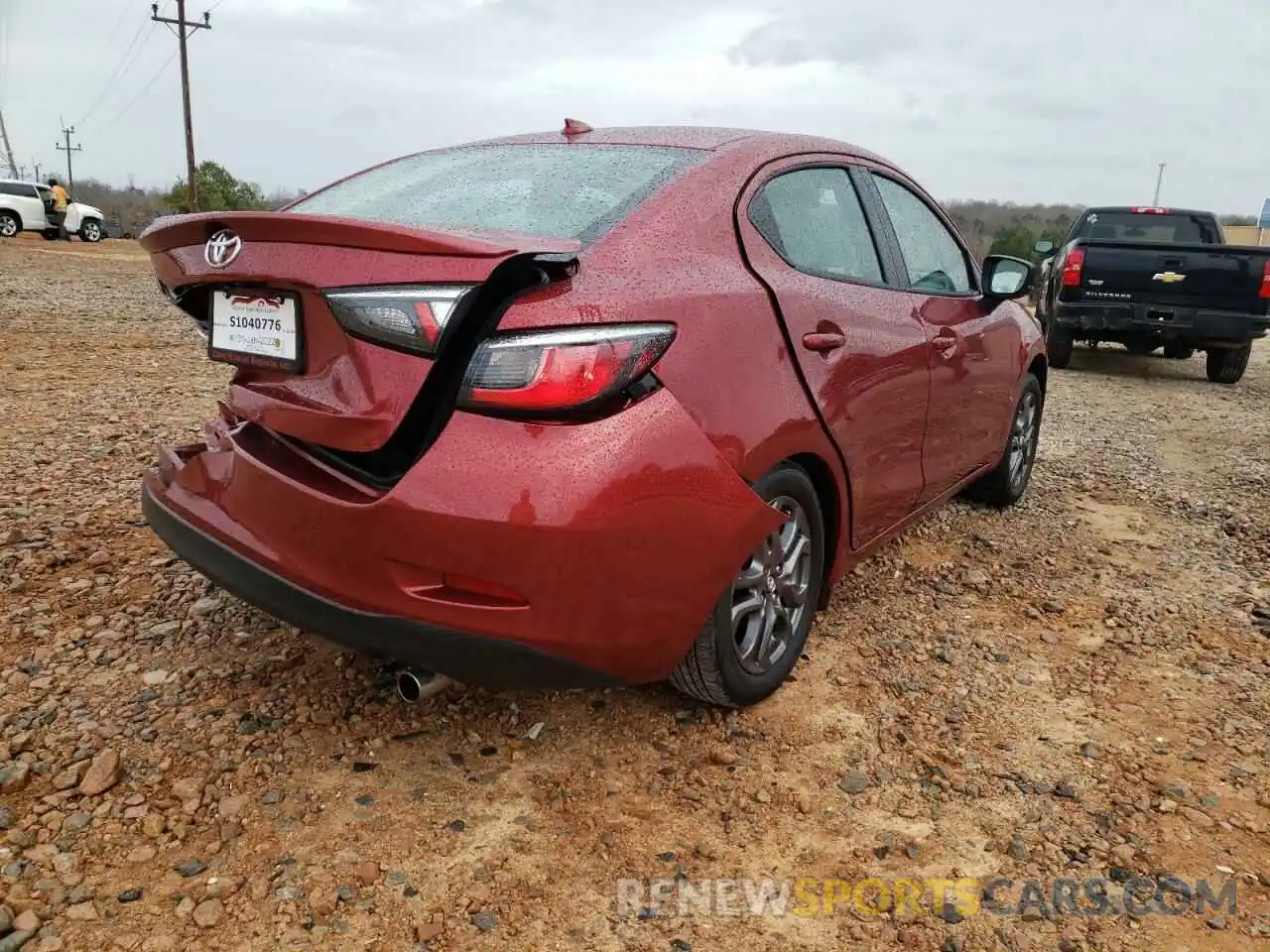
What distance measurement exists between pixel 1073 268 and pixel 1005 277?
21.4 feet

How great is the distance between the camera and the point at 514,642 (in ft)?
6.58

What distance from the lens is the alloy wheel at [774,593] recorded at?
2.57 meters

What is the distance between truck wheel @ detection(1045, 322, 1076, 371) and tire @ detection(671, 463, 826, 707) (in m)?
8.30

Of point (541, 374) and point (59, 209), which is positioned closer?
point (541, 374)

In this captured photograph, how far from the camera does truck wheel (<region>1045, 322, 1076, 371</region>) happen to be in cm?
1012

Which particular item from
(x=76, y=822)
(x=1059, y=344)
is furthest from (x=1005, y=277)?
(x=1059, y=344)

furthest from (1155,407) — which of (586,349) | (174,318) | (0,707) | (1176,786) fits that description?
(174,318)

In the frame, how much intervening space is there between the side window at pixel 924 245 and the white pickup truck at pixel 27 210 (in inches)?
1056

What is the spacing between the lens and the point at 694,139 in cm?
283

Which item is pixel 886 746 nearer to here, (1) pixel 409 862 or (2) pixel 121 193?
(1) pixel 409 862

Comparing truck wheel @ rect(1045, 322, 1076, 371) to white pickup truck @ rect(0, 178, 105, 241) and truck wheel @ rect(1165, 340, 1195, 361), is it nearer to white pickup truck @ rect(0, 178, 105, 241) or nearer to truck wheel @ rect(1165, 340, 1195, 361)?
truck wheel @ rect(1165, 340, 1195, 361)

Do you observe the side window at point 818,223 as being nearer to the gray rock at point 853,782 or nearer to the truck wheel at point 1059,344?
the gray rock at point 853,782

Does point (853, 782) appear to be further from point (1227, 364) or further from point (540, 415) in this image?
point (1227, 364)

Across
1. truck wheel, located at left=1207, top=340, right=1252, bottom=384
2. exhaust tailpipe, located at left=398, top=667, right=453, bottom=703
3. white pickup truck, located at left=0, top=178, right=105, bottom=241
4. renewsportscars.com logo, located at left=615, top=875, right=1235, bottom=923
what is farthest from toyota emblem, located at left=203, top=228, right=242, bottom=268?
white pickup truck, located at left=0, top=178, right=105, bottom=241
